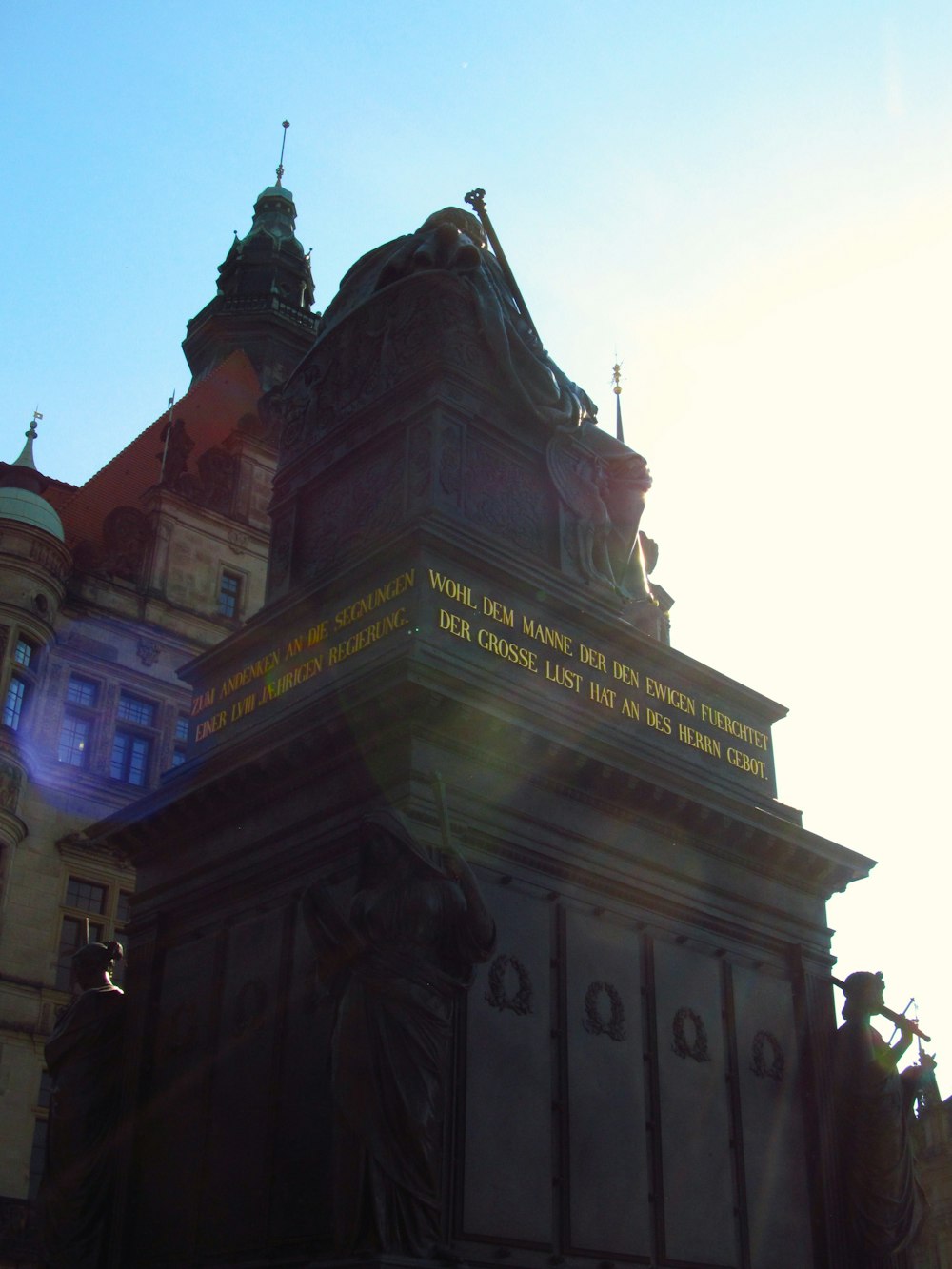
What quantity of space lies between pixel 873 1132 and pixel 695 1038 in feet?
7.70

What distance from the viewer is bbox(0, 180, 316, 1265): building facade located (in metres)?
29.5

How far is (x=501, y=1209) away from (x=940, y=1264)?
140ft

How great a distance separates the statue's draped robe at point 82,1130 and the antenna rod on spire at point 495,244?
36.3 ft

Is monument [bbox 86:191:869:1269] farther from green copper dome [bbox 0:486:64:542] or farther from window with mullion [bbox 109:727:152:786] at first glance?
window with mullion [bbox 109:727:152:786]

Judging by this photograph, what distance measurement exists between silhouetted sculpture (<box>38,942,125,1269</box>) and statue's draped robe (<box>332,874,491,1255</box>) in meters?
4.55

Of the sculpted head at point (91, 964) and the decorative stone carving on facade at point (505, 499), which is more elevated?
the decorative stone carving on facade at point (505, 499)

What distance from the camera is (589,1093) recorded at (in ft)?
48.5

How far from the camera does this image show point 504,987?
14.4 m

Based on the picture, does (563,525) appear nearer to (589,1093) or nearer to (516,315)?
(516,315)

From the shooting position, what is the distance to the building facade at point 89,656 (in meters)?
29.5

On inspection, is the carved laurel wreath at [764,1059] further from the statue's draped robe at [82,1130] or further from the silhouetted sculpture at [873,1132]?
the statue's draped robe at [82,1130]

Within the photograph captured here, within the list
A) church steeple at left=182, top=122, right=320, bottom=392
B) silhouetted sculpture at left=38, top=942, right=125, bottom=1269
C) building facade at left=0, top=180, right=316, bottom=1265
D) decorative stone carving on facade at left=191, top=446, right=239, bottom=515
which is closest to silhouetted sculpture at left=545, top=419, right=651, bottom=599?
silhouetted sculpture at left=38, top=942, right=125, bottom=1269

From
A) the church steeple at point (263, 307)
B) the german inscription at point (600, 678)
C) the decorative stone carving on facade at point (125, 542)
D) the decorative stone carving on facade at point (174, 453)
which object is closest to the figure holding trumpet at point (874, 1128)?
the german inscription at point (600, 678)

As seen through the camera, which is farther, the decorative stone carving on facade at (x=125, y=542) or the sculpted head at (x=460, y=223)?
the decorative stone carving on facade at (x=125, y=542)
